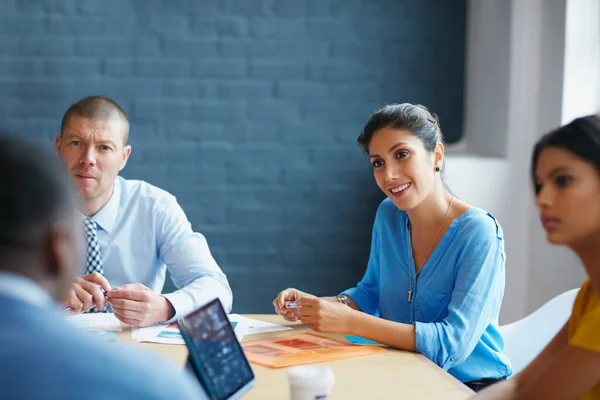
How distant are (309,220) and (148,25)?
1178 mm

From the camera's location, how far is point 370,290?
7.88 ft

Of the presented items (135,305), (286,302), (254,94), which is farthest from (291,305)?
(254,94)

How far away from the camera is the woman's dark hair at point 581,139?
122cm

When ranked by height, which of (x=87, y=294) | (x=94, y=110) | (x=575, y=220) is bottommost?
(x=87, y=294)

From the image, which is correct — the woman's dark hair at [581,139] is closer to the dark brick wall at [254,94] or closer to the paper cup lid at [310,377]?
the paper cup lid at [310,377]

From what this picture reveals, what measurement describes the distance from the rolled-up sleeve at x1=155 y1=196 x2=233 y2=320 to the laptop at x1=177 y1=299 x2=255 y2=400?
888 millimetres

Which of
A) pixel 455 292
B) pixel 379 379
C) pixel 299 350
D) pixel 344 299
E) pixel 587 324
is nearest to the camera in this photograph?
pixel 587 324

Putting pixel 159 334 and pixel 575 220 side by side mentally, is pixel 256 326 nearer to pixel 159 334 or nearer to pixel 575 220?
pixel 159 334

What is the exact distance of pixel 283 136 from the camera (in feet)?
11.8

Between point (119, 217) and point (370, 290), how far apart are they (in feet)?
2.91

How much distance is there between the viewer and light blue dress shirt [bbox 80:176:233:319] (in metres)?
2.52

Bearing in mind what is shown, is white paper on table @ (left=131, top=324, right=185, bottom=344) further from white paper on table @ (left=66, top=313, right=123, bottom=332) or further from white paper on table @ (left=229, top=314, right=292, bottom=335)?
white paper on table @ (left=229, top=314, right=292, bottom=335)

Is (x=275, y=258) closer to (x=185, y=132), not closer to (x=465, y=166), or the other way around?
Answer: (x=185, y=132)

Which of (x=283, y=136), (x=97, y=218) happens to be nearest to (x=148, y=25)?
(x=283, y=136)
